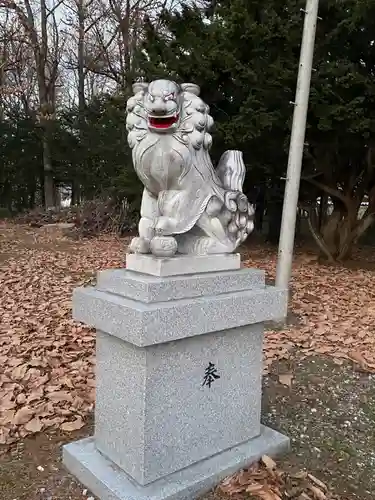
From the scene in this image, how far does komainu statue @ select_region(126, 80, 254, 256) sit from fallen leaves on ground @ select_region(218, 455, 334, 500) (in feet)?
4.01

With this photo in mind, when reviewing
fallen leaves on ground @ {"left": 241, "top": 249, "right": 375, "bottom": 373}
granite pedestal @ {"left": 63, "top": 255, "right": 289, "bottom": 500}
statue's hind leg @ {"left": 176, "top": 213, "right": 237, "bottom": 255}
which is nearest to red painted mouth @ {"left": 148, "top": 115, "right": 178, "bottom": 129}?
statue's hind leg @ {"left": 176, "top": 213, "right": 237, "bottom": 255}

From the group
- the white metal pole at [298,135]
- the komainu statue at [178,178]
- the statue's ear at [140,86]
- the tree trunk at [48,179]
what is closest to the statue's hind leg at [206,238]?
the komainu statue at [178,178]

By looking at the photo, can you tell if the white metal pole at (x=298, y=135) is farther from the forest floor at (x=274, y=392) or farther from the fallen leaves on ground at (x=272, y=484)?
the fallen leaves on ground at (x=272, y=484)

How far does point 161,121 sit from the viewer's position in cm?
232

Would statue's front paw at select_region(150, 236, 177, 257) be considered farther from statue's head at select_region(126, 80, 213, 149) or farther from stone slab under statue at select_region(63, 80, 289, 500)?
statue's head at select_region(126, 80, 213, 149)

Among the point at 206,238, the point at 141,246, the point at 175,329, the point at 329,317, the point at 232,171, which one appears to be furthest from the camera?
the point at 329,317

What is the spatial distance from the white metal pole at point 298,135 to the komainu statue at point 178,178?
2.17 m

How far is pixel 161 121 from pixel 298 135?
267 centimetres

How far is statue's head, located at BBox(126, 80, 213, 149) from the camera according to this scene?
2.28 m

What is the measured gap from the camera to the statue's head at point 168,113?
228 centimetres

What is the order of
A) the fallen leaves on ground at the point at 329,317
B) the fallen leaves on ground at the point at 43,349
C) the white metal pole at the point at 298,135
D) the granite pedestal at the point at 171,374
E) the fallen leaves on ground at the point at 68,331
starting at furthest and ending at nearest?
the white metal pole at the point at 298,135 → the fallen leaves on ground at the point at 329,317 → the fallen leaves on ground at the point at 68,331 → the fallen leaves on ground at the point at 43,349 → the granite pedestal at the point at 171,374

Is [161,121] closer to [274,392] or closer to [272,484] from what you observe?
[272,484]

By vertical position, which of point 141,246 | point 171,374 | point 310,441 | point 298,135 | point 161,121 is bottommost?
point 310,441

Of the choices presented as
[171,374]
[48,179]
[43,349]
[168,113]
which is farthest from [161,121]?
[48,179]
